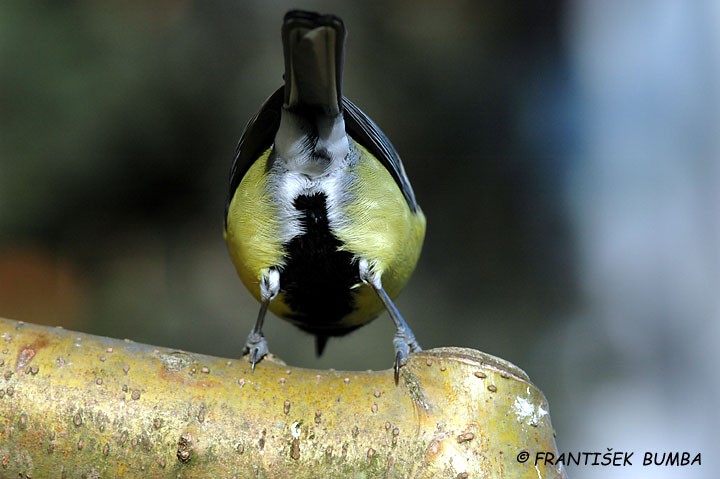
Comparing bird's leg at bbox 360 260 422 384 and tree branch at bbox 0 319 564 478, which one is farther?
bird's leg at bbox 360 260 422 384

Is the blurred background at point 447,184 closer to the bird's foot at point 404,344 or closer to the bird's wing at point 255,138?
the bird's wing at point 255,138

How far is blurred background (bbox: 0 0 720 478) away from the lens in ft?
13.8

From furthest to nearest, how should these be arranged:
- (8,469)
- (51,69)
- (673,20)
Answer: (673,20)
(51,69)
(8,469)

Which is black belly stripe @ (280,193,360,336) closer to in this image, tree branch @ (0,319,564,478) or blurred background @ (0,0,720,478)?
tree branch @ (0,319,564,478)

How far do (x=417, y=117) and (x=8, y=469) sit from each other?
419 centimetres

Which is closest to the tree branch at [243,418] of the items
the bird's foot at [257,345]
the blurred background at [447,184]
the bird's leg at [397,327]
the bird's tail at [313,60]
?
the bird's leg at [397,327]

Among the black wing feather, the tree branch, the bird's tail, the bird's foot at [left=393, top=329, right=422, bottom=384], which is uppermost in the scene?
the black wing feather

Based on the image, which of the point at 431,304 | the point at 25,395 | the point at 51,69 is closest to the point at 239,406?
the point at 25,395

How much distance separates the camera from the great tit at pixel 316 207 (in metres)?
2.10

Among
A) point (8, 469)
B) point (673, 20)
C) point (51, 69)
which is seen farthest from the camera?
point (673, 20)

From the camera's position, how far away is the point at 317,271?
2.28m

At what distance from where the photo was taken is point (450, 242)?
5105mm

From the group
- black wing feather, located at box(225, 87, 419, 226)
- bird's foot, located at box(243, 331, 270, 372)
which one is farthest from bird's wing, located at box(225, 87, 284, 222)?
bird's foot, located at box(243, 331, 270, 372)

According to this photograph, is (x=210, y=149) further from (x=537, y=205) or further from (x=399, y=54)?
(x=537, y=205)
